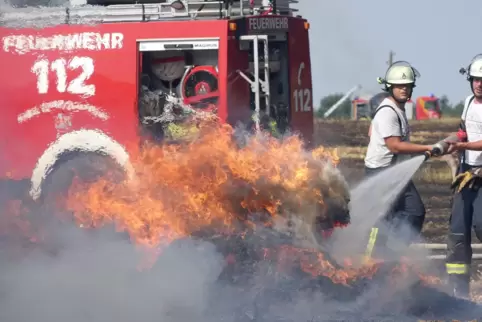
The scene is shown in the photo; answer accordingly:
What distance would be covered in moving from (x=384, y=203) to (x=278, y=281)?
90.1 inches

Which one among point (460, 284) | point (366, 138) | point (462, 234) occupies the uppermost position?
point (462, 234)

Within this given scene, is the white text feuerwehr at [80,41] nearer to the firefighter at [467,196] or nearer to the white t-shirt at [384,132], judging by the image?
the white t-shirt at [384,132]

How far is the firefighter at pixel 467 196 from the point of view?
30.1 feet

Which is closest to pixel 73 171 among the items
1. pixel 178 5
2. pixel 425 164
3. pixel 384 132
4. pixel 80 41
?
pixel 80 41

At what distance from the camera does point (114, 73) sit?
1166 centimetres

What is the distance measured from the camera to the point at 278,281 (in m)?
7.22

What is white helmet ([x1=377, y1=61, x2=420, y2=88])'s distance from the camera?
9430mm

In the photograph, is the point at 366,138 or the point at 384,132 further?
the point at 366,138

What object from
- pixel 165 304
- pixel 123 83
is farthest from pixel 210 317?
pixel 123 83

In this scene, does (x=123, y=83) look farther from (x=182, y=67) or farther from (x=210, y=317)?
(x=210, y=317)

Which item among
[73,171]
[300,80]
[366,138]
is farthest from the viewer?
[366,138]

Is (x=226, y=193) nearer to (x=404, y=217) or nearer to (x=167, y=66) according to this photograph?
(x=404, y=217)

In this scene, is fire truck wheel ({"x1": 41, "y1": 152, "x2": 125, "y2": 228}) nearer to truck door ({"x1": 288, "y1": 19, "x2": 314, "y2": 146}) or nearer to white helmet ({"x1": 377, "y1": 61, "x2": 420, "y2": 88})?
truck door ({"x1": 288, "y1": 19, "x2": 314, "y2": 146})

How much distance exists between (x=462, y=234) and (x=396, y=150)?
906 mm
